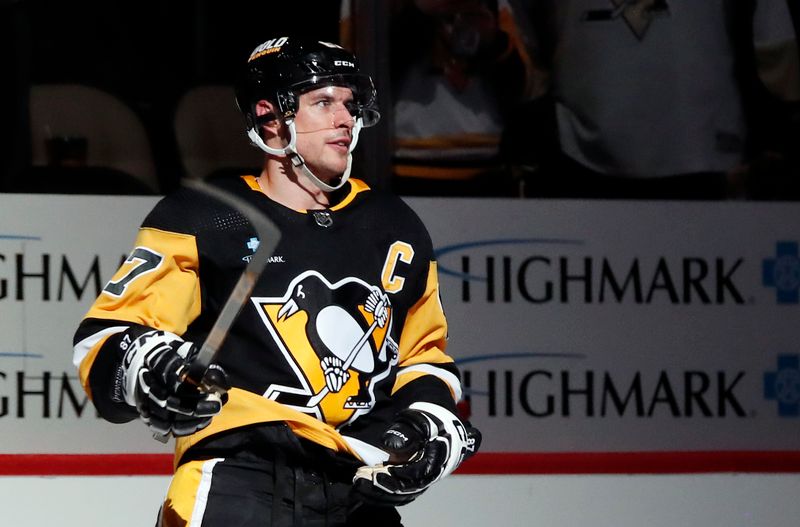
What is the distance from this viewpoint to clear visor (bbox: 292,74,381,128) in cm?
317

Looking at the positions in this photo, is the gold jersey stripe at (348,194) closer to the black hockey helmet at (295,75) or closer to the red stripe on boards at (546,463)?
the black hockey helmet at (295,75)

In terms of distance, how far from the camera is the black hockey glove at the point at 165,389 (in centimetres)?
264

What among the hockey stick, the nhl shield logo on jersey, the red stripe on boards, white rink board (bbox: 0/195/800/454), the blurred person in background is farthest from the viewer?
the blurred person in background

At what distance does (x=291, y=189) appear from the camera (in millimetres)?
3184

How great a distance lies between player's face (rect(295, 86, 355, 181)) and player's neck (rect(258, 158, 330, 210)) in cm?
3

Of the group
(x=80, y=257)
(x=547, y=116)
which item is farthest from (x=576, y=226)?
(x=80, y=257)

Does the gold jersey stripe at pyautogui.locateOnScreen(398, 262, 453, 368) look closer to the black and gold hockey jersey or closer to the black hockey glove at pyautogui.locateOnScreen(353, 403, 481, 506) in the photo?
the black and gold hockey jersey

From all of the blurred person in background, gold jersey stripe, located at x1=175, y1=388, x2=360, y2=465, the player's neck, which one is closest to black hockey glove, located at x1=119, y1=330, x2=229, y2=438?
gold jersey stripe, located at x1=175, y1=388, x2=360, y2=465

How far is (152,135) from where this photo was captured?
14.7 feet

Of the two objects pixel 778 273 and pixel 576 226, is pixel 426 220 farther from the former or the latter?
pixel 778 273

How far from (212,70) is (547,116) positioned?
3.27 feet

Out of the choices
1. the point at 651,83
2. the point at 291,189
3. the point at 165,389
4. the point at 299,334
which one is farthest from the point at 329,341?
the point at 651,83

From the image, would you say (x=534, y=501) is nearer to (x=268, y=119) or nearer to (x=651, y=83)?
(x=651, y=83)

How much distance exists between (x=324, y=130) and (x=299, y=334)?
0.44m
